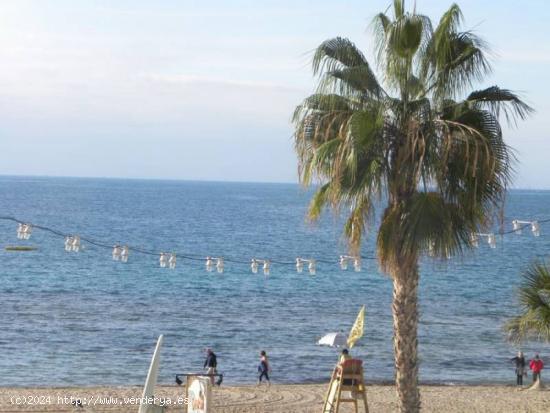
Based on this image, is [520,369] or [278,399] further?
[520,369]

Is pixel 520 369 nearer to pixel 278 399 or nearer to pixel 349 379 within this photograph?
pixel 278 399

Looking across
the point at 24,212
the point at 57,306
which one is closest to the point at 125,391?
the point at 57,306

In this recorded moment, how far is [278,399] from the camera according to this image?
1055 inches

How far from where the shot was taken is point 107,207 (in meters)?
176

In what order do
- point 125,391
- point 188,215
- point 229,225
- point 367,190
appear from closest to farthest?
point 367,190
point 125,391
point 229,225
point 188,215

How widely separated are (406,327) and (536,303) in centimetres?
252

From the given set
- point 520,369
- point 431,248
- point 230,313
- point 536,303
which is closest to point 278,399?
point 520,369

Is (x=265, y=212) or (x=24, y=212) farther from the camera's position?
(x=265, y=212)

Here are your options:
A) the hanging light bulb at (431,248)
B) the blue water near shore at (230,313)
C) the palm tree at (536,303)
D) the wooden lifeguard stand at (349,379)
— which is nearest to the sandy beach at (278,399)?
the blue water near shore at (230,313)

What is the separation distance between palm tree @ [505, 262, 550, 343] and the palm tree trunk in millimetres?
2186

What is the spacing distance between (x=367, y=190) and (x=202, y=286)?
2136 inches

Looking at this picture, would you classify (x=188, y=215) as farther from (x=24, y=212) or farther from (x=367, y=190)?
(x=367, y=190)

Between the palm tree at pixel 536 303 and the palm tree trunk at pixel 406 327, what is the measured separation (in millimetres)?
2186

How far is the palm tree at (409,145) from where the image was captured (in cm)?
1512
